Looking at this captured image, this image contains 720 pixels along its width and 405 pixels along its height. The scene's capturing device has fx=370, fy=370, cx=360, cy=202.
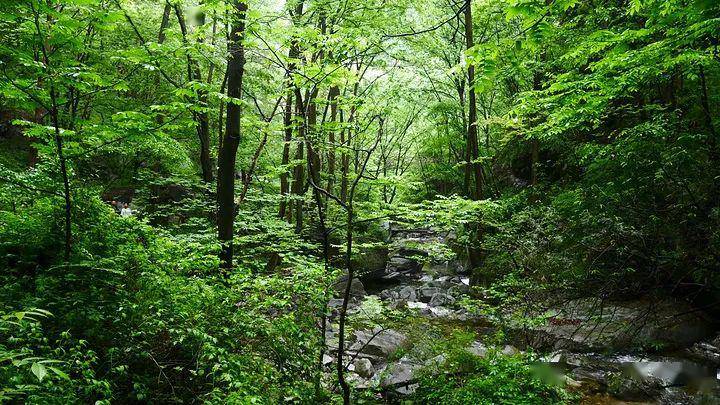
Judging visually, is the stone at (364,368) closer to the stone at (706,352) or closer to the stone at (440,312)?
the stone at (440,312)

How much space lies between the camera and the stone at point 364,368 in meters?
7.43

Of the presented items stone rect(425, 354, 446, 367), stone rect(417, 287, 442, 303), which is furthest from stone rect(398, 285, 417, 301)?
stone rect(425, 354, 446, 367)

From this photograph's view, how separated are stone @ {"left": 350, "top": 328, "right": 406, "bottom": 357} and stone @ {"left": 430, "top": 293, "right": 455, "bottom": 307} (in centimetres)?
455

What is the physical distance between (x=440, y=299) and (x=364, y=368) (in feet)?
22.8

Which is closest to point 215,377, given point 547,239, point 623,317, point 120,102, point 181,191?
point 547,239

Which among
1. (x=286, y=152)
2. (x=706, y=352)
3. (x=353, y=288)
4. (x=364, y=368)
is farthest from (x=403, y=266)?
(x=706, y=352)

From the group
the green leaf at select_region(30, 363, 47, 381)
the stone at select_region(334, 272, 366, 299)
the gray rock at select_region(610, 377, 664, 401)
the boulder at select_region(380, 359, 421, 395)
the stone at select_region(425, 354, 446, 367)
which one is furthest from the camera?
the stone at select_region(334, 272, 366, 299)

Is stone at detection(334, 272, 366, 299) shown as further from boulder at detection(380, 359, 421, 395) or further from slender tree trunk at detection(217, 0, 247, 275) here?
slender tree trunk at detection(217, 0, 247, 275)

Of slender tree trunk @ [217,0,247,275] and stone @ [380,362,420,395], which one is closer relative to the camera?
stone @ [380,362,420,395]

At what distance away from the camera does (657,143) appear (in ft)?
24.9

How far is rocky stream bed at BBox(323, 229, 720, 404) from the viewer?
20.5ft

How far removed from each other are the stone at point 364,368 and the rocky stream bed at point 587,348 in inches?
0.5

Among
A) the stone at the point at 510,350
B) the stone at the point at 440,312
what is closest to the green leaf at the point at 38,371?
the stone at the point at 510,350

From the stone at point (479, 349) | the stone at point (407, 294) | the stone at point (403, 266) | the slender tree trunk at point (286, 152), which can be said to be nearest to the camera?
the stone at point (479, 349)
